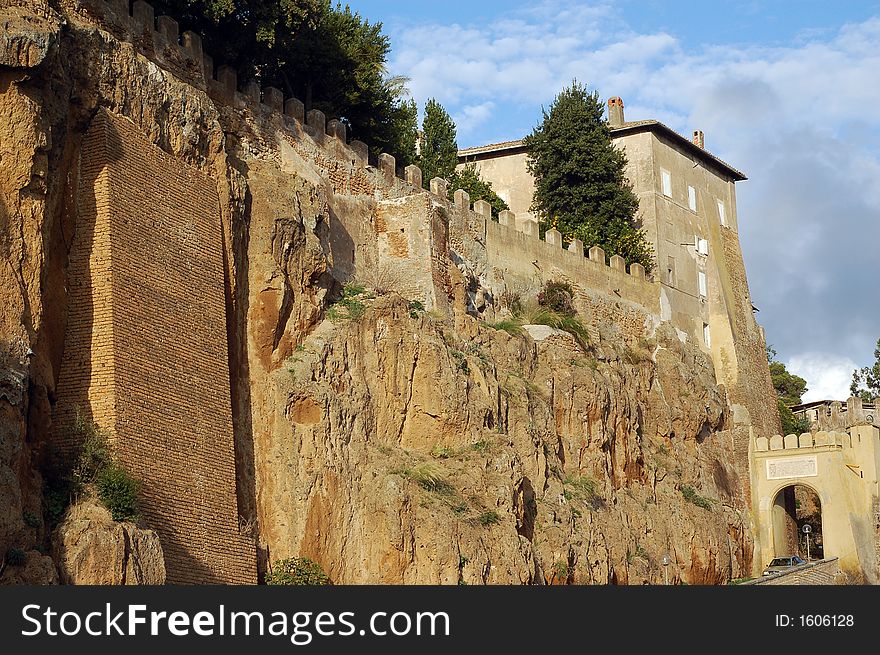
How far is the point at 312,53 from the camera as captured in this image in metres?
38.4

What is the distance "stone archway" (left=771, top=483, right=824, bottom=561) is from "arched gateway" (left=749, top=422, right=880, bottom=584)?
5cm

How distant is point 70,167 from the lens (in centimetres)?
2486

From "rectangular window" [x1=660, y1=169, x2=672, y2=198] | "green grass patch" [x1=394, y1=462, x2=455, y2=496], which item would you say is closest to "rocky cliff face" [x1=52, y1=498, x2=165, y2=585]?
"green grass patch" [x1=394, y1=462, x2=455, y2=496]

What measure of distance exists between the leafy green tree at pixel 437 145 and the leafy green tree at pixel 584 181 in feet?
9.45

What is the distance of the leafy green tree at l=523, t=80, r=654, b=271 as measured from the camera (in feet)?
161

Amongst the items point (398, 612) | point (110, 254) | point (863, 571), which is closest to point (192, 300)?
point (110, 254)

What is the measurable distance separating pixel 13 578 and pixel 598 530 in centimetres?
1722

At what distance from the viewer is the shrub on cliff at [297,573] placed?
26.8m

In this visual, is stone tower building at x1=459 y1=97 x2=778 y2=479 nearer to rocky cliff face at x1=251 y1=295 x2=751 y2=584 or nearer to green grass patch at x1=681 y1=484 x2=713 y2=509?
green grass patch at x1=681 y1=484 x2=713 y2=509

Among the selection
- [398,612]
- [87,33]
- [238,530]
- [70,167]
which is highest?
[87,33]

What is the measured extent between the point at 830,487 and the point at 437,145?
17.7m

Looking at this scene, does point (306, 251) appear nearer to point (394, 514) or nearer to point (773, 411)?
point (394, 514)

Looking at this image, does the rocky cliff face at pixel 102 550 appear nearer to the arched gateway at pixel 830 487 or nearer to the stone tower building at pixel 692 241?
the arched gateway at pixel 830 487

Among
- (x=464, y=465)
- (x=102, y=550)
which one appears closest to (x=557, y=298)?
(x=464, y=465)
